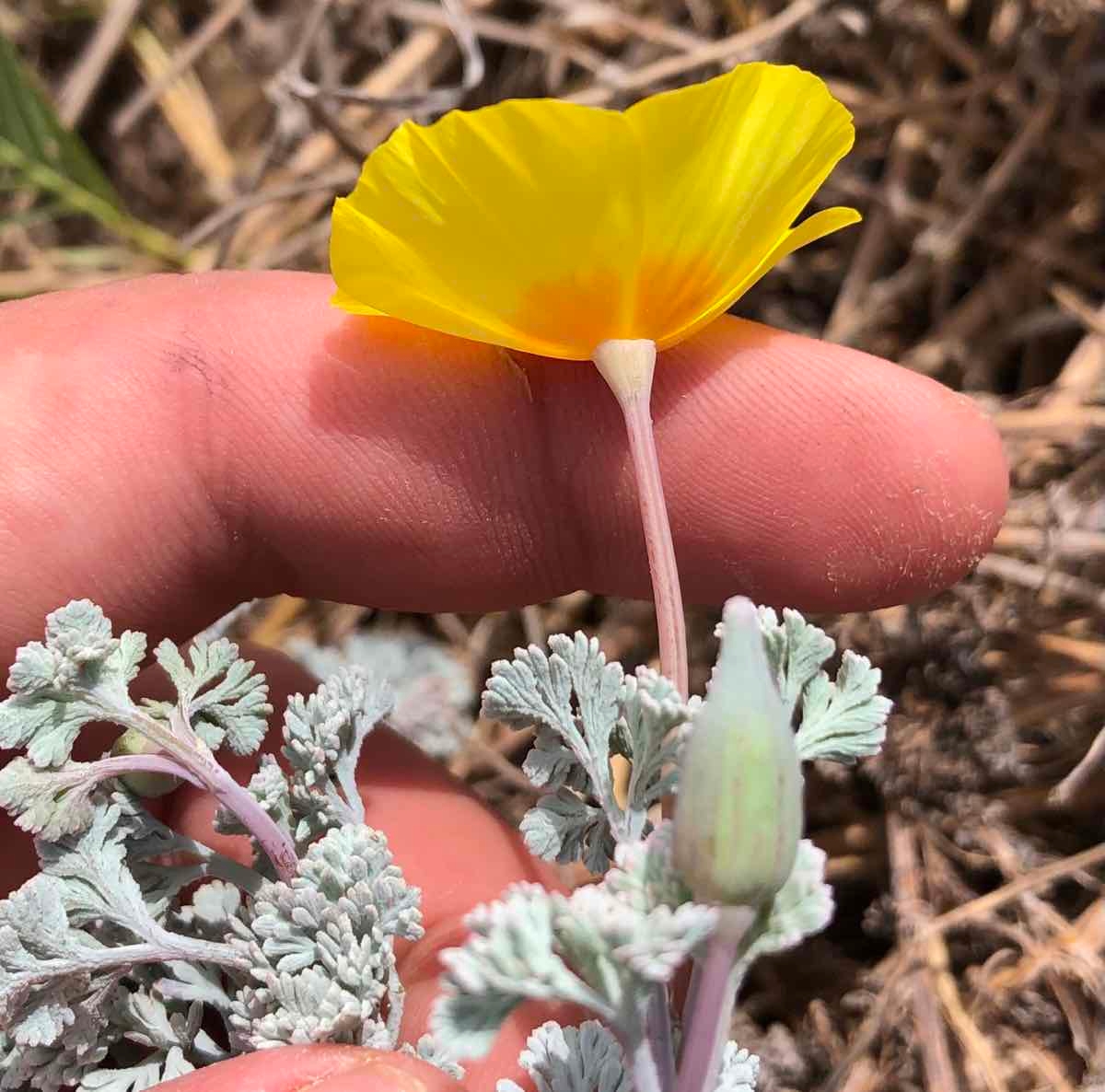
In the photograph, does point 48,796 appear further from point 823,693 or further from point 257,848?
point 823,693

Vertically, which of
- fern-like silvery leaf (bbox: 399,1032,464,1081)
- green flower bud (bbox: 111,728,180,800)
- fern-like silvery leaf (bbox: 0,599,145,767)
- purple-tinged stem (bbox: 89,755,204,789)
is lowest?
fern-like silvery leaf (bbox: 399,1032,464,1081)

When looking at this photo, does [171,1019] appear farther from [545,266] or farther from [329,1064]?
[545,266]

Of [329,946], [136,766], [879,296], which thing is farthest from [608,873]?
[879,296]

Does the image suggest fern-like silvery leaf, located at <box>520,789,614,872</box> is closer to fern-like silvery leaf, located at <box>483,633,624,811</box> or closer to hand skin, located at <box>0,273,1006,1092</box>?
fern-like silvery leaf, located at <box>483,633,624,811</box>

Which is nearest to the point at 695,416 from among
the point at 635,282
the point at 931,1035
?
the point at 635,282

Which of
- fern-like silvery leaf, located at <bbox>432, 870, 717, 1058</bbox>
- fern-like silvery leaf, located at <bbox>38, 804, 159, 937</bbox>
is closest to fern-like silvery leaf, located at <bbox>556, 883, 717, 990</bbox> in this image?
fern-like silvery leaf, located at <bbox>432, 870, 717, 1058</bbox>

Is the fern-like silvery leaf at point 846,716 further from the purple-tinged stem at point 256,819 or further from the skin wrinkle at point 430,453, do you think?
the purple-tinged stem at point 256,819
